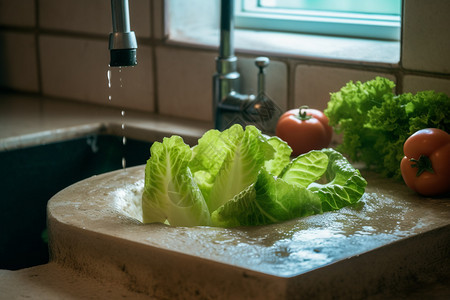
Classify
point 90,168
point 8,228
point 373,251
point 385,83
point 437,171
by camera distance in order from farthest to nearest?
point 90,168, point 8,228, point 385,83, point 437,171, point 373,251

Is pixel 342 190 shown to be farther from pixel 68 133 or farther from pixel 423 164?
pixel 68 133

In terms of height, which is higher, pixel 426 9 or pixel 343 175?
pixel 426 9

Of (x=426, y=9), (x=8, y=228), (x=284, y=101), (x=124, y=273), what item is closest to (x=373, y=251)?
(x=124, y=273)

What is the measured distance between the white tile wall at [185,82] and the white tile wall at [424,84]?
599 mm

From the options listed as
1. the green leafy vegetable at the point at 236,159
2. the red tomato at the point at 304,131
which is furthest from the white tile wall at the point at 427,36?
the green leafy vegetable at the point at 236,159

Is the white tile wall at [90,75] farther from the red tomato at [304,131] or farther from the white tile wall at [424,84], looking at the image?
the white tile wall at [424,84]

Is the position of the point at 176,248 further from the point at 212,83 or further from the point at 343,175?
the point at 212,83

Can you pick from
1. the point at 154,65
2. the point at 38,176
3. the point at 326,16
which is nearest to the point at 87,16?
the point at 154,65

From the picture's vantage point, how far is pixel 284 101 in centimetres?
187

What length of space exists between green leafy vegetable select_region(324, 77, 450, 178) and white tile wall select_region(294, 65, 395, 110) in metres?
0.18

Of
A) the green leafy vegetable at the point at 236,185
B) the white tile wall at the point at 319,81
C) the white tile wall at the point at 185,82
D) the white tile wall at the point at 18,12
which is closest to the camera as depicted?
the green leafy vegetable at the point at 236,185

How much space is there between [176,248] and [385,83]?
0.65m

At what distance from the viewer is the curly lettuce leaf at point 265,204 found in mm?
1185

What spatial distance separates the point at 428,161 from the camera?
129 centimetres
